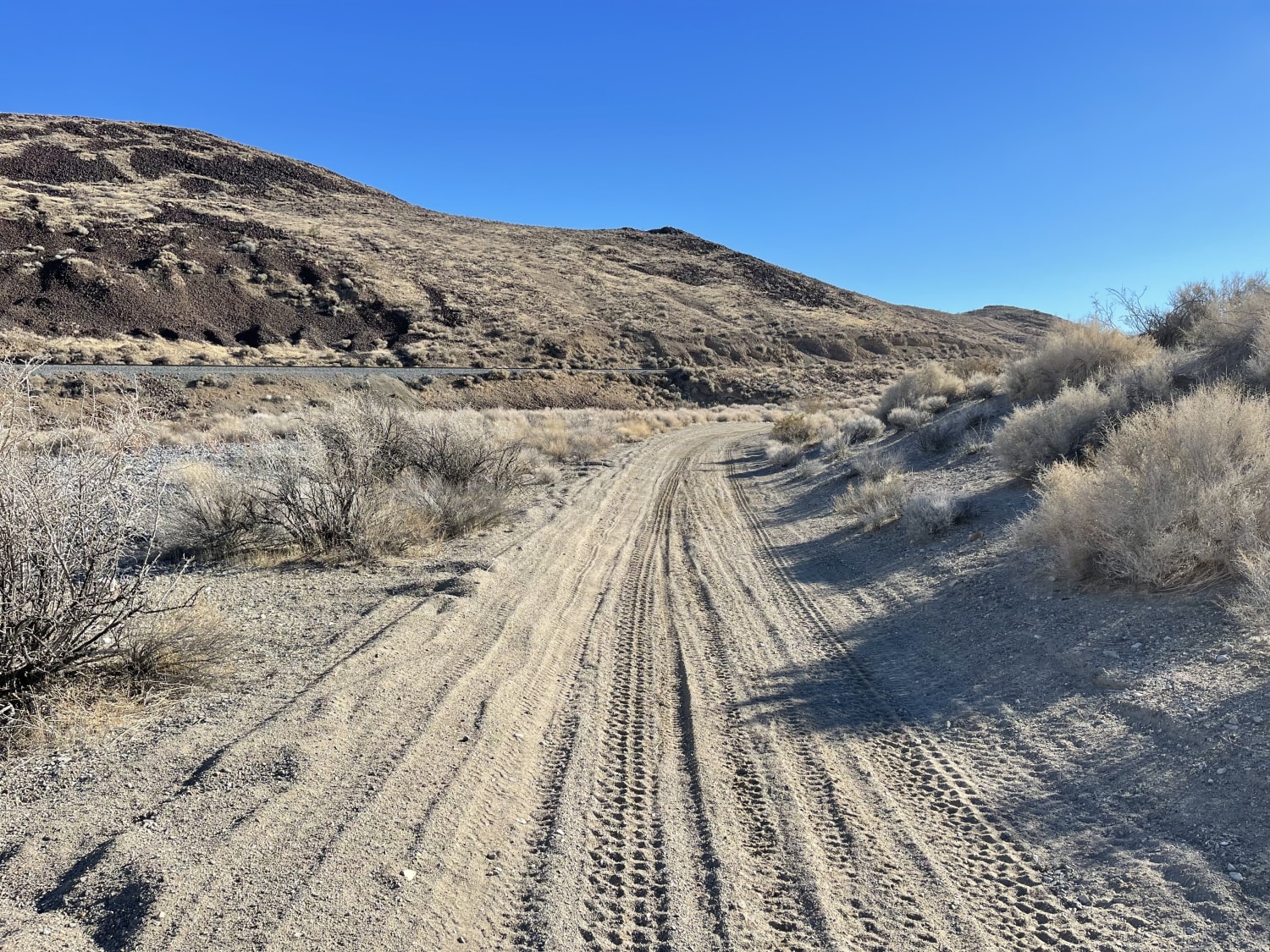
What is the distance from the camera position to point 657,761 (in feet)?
14.3

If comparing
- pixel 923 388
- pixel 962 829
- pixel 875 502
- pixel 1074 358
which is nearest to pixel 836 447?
pixel 923 388

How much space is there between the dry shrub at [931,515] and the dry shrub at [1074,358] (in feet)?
17.6

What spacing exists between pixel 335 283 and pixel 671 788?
55.3m

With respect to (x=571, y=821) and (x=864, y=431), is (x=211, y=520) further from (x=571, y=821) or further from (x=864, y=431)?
(x=864, y=431)

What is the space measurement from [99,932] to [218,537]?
621 centimetres

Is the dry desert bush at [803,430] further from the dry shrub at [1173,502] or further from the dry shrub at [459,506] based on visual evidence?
the dry shrub at [1173,502]

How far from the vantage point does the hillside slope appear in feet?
137

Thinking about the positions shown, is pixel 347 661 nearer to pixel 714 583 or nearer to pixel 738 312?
pixel 714 583

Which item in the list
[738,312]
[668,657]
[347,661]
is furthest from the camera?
[738,312]

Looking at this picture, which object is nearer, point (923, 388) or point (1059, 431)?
point (1059, 431)

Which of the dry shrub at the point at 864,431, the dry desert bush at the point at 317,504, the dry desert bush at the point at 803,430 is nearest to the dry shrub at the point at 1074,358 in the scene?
the dry shrub at the point at 864,431

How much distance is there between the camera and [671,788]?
408 centimetres

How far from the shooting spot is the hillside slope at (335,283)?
41719mm

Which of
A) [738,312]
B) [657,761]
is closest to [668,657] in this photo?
[657,761]
